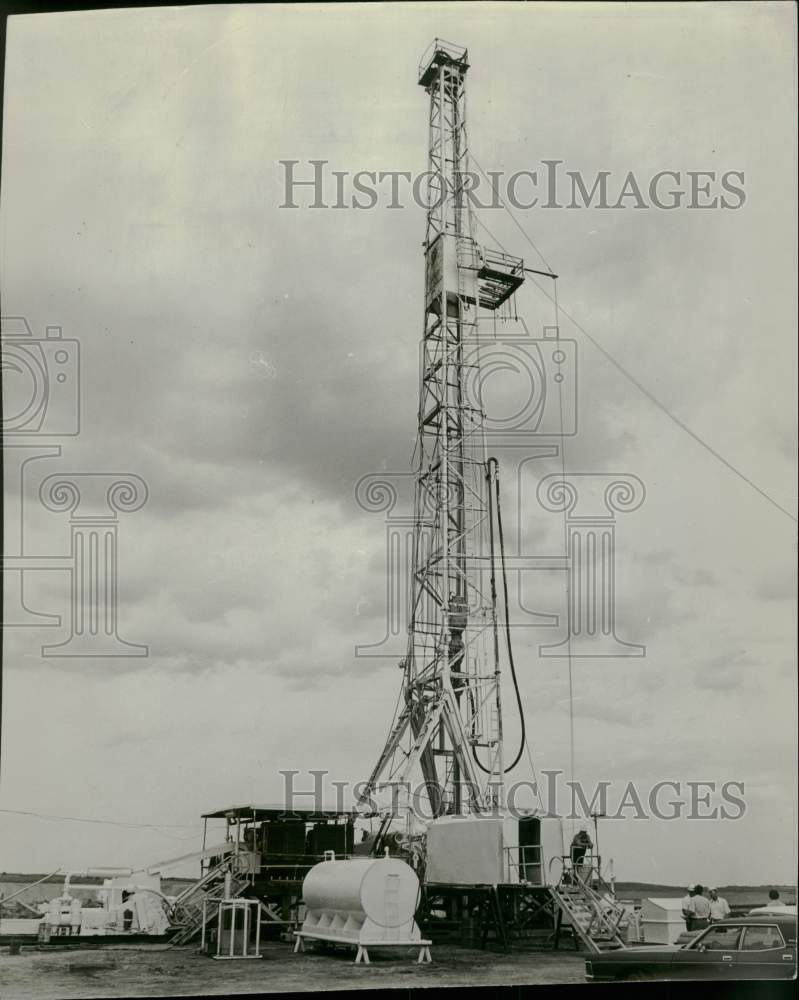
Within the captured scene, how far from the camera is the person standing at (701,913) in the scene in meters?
13.0

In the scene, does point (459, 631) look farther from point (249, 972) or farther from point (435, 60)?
point (435, 60)

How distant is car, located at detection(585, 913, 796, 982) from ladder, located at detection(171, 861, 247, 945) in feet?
15.0

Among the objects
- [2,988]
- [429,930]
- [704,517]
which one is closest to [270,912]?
[429,930]

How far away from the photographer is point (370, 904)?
13.0 meters

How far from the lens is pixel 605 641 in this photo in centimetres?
1380

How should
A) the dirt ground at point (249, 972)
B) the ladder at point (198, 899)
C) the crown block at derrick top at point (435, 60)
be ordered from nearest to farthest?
the dirt ground at point (249, 972) → the crown block at derrick top at point (435, 60) → the ladder at point (198, 899)

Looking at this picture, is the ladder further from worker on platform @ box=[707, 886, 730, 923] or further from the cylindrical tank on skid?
worker on platform @ box=[707, 886, 730, 923]

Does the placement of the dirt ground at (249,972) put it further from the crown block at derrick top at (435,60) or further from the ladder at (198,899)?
the crown block at derrick top at (435,60)

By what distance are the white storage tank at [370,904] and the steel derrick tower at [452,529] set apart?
1127mm

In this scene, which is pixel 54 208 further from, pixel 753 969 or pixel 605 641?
pixel 753 969

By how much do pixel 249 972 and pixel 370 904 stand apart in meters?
1.57

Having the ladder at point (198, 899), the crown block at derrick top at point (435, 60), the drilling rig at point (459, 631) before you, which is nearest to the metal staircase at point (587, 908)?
the drilling rig at point (459, 631)

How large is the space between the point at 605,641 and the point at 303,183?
659 cm

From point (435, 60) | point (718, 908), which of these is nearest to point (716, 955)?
point (718, 908)
